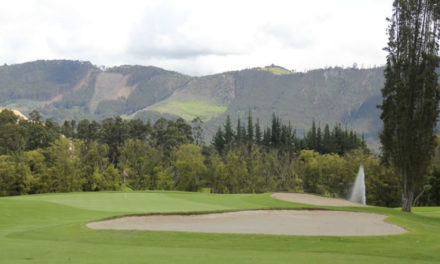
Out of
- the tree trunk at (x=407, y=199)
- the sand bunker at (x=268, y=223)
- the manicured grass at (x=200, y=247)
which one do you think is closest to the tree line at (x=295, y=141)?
the tree trunk at (x=407, y=199)

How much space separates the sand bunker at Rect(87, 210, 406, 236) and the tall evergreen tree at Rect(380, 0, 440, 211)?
8.50 metres

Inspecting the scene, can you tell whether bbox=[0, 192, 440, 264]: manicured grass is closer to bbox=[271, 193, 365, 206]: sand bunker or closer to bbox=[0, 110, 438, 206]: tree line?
bbox=[271, 193, 365, 206]: sand bunker

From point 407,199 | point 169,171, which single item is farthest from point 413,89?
point 169,171

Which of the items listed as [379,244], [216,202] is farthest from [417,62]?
[379,244]

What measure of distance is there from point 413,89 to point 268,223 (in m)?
17.8

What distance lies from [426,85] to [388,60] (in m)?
3.49

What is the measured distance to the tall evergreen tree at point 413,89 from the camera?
35312mm

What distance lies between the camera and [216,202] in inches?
1517

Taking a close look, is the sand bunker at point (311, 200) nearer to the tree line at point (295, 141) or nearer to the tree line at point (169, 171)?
the tree line at point (169, 171)

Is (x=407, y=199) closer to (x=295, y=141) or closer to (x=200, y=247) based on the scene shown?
(x=200, y=247)

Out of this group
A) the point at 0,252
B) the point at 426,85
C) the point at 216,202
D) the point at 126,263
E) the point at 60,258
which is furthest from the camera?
the point at 216,202

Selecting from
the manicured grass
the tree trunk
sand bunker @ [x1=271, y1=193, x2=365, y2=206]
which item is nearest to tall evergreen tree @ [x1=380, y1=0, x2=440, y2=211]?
the tree trunk

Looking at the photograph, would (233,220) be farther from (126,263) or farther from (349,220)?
(126,263)

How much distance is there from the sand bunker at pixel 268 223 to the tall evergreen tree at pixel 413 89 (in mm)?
8498
